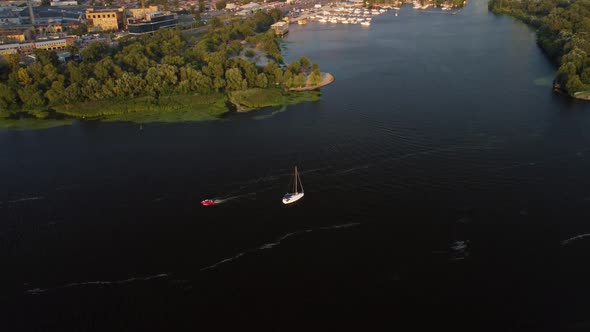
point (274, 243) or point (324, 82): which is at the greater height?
point (324, 82)

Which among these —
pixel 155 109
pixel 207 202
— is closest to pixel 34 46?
pixel 155 109

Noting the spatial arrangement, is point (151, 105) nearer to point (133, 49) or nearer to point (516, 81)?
point (133, 49)

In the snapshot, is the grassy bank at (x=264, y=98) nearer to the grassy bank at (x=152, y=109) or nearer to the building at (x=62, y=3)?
the grassy bank at (x=152, y=109)

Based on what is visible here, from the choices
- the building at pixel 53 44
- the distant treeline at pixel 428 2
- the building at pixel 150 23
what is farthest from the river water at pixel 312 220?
the distant treeline at pixel 428 2

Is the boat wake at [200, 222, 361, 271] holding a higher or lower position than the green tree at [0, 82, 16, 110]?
lower

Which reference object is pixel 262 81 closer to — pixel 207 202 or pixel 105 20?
pixel 207 202

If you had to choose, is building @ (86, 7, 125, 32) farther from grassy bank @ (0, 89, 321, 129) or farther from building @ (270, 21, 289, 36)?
grassy bank @ (0, 89, 321, 129)

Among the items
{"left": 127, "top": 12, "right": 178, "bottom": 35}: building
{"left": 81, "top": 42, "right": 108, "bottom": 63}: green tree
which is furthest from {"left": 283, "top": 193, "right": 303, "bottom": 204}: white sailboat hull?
{"left": 127, "top": 12, "right": 178, "bottom": 35}: building
